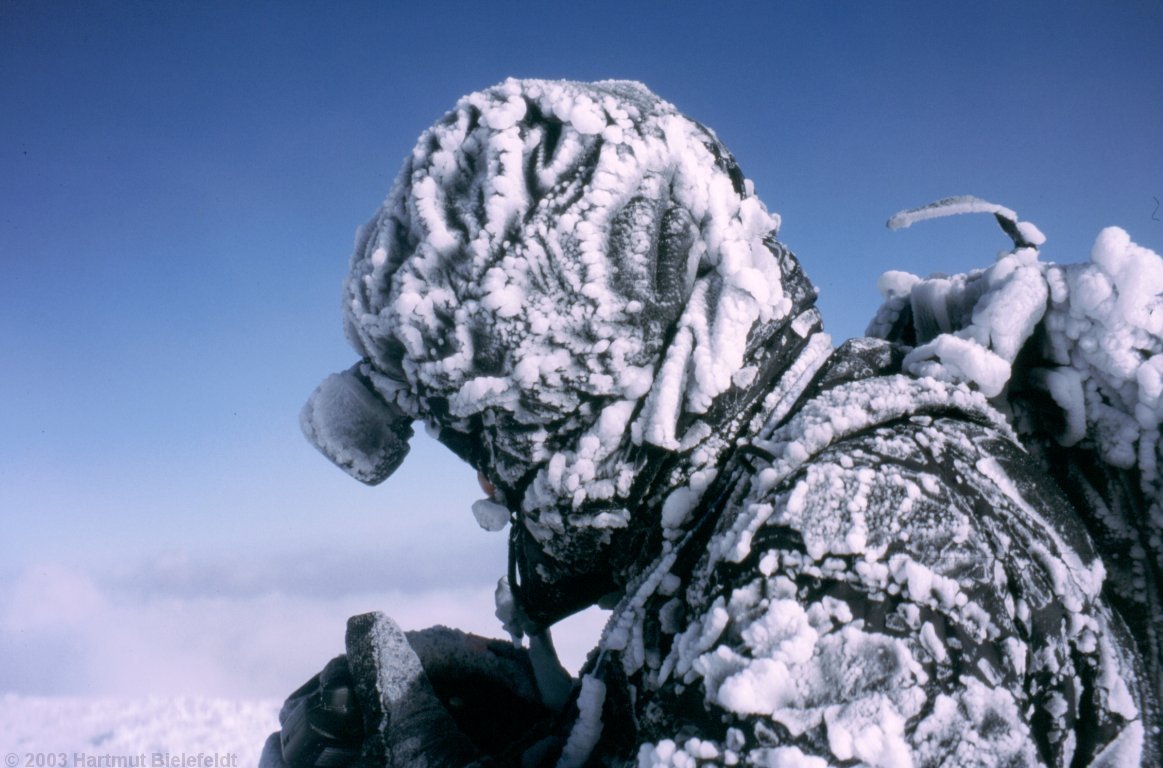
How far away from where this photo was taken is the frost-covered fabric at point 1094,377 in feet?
4.08

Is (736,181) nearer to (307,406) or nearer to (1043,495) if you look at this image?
(1043,495)

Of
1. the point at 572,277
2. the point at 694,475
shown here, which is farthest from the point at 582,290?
the point at 694,475

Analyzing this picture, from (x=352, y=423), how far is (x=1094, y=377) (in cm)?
139

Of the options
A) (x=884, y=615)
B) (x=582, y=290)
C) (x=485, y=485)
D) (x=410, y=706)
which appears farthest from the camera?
(x=485, y=485)

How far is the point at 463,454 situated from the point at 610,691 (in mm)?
563

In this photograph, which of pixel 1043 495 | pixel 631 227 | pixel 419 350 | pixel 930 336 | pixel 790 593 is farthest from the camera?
pixel 930 336

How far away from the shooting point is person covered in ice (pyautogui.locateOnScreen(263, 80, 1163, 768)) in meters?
0.98

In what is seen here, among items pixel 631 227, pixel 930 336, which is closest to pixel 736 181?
pixel 631 227

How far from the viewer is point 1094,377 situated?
1322mm

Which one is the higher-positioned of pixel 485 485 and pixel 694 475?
pixel 485 485

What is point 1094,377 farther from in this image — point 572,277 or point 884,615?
point 572,277

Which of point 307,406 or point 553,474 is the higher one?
point 307,406

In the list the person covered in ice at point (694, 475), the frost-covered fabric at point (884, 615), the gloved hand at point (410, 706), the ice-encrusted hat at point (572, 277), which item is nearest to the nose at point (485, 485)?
the person covered in ice at point (694, 475)

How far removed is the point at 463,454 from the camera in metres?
1.66
